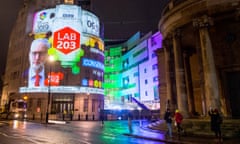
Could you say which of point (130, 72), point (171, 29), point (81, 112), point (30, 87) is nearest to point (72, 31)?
point (30, 87)

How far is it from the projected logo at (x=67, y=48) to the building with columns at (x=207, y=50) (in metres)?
33.7

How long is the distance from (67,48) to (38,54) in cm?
796

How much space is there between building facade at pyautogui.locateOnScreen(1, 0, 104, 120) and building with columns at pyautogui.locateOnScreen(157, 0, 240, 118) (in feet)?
107

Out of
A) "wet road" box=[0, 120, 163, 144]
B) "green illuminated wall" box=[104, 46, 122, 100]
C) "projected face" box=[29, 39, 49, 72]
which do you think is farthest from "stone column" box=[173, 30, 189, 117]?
"green illuminated wall" box=[104, 46, 122, 100]

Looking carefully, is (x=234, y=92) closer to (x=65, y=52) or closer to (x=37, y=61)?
(x=65, y=52)

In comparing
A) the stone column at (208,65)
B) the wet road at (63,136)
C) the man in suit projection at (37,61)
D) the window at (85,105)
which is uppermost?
the man in suit projection at (37,61)

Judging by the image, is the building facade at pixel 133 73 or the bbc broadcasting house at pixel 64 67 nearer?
the bbc broadcasting house at pixel 64 67

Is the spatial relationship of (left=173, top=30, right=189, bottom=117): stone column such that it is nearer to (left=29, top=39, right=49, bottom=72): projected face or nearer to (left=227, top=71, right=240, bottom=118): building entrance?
(left=227, top=71, right=240, bottom=118): building entrance

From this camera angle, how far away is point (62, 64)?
1986 inches

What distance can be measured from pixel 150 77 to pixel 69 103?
89.4ft

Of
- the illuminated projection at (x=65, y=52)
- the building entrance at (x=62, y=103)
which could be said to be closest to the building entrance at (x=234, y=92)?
the illuminated projection at (x=65, y=52)

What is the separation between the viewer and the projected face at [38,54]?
51.1 meters

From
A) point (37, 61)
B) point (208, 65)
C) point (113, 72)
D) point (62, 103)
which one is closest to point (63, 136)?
point (208, 65)

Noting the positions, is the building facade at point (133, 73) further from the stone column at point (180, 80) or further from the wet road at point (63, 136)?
the wet road at point (63, 136)
